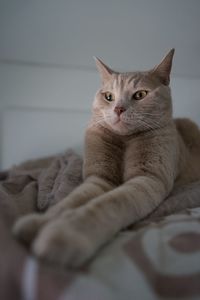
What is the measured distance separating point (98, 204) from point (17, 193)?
537 millimetres

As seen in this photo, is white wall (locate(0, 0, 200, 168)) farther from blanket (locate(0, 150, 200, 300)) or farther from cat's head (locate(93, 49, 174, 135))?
blanket (locate(0, 150, 200, 300))

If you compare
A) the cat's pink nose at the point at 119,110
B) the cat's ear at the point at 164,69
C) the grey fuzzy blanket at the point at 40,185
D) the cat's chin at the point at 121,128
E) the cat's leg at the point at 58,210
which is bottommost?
the grey fuzzy blanket at the point at 40,185

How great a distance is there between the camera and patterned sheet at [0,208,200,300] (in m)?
0.46

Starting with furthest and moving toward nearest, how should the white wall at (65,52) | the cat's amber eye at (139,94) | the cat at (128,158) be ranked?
the white wall at (65,52) → the cat's amber eye at (139,94) → the cat at (128,158)

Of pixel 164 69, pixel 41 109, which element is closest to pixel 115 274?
pixel 164 69

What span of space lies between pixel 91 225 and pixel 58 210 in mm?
141

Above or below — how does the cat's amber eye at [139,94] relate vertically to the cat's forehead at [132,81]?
below

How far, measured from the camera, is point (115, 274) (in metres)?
0.50

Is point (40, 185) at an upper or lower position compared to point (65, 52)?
lower

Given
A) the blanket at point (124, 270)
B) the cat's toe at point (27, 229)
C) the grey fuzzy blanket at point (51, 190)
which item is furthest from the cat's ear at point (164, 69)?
the cat's toe at point (27, 229)

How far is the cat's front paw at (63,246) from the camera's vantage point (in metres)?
0.48

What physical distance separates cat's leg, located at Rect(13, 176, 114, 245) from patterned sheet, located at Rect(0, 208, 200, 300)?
0.02 m

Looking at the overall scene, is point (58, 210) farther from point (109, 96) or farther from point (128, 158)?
point (109, 96)

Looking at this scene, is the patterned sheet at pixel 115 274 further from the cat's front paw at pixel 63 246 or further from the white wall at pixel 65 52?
the white wall at pixel 65 52
